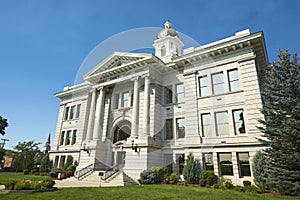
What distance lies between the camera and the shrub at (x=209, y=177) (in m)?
15.8

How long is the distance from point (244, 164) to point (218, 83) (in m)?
8.01

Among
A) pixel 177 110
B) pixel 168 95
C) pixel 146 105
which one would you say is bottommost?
pixel 177 110

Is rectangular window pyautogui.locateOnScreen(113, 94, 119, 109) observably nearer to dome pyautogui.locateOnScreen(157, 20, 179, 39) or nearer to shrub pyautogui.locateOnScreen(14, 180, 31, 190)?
dome pyautogui.locateOnScreen(157, 20, 179, 39)

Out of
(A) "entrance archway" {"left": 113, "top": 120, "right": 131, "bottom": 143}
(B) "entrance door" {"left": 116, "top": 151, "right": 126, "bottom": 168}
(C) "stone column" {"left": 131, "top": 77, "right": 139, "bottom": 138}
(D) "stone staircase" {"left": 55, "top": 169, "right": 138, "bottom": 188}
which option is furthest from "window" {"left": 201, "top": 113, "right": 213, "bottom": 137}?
(B) "entrance door" {"left": 116, "top": 151, "right": 126, "bottom": 168}

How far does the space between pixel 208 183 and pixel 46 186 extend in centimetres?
1224

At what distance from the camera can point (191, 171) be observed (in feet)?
55.4

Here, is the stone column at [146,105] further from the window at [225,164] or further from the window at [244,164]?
the window at [244,164]

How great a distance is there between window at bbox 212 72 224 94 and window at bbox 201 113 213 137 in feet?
8.56

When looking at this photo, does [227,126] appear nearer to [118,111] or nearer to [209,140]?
[209,140]

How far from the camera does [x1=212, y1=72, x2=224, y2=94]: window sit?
1929 cm

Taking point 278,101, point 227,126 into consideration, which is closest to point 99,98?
point 227,126

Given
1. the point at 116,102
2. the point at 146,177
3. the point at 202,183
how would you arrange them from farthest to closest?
1. the point at 116,102
2. the point at 146,177
3. the point at 202,183

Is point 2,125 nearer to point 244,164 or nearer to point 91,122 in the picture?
point 91,122

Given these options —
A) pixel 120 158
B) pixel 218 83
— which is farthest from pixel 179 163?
pixel 218 83
